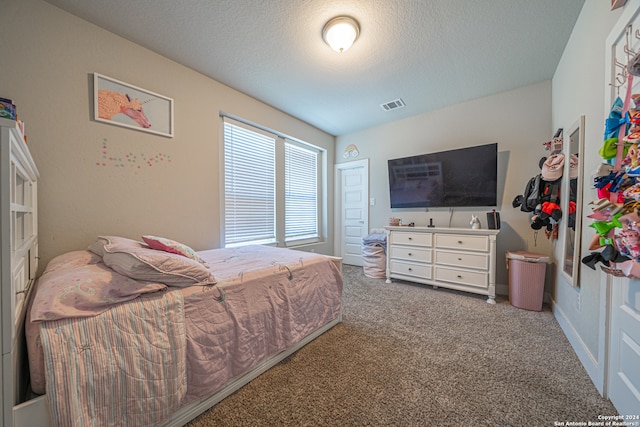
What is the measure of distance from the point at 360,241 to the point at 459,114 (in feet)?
8.43

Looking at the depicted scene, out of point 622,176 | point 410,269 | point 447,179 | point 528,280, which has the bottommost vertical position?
point 410,269

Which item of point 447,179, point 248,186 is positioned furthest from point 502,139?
point 248,186

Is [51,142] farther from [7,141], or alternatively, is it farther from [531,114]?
[531,114]

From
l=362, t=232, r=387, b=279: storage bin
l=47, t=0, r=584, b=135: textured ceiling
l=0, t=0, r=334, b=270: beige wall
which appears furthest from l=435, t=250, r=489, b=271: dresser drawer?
l=0, t=0, r=334, b=270: beige wall

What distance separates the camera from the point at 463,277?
280cm

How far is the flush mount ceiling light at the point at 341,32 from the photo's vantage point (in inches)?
70.3

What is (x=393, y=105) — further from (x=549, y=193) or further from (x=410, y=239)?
(x=549, y=193)

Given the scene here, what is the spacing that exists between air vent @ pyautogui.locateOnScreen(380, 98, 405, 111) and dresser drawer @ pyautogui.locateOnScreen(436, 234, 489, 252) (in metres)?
1.92

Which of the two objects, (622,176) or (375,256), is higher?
(622,176)

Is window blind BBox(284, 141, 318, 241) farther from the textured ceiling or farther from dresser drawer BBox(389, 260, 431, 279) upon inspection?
dresser drawer BBox(389, 260, 431, 279)

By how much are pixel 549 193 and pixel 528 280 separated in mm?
928

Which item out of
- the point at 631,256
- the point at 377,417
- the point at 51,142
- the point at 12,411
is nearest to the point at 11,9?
the point at 51,142

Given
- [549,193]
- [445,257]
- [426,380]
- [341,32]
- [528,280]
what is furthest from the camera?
[445,257]

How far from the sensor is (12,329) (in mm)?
697
